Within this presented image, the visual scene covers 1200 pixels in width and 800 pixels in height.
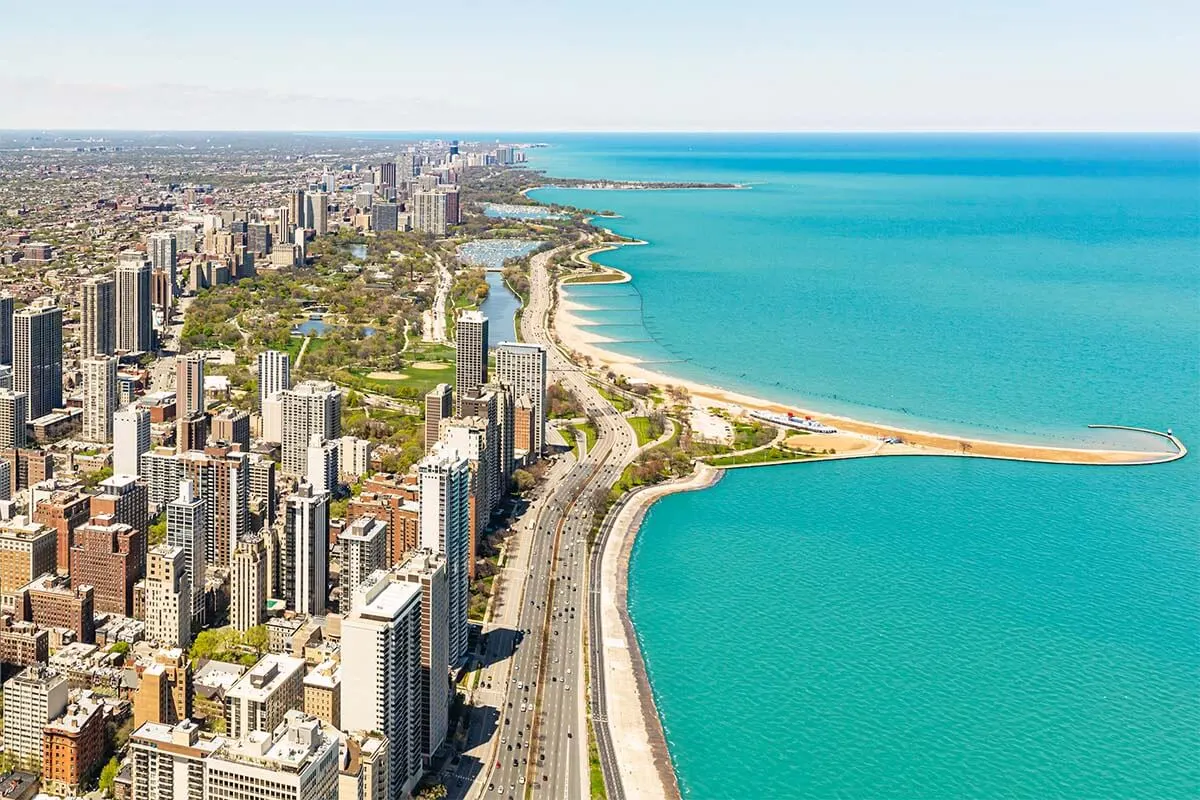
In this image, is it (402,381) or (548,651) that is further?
(402,381)

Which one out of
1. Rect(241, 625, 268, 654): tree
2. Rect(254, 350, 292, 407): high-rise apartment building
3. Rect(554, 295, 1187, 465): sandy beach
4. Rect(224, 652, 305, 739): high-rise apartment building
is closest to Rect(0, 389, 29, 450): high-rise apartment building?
Rect(254, 350, 292, 407): high-rise apartment building

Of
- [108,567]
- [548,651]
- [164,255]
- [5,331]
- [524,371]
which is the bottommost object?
[548,651]

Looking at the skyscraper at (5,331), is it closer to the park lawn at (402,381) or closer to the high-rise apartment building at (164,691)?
the park lawn at (402,381)

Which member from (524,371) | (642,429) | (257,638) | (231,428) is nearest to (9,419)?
(231,428)

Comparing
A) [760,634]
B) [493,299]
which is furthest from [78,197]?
[760,634]

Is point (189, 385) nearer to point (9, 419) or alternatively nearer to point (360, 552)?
point (9, 419)
